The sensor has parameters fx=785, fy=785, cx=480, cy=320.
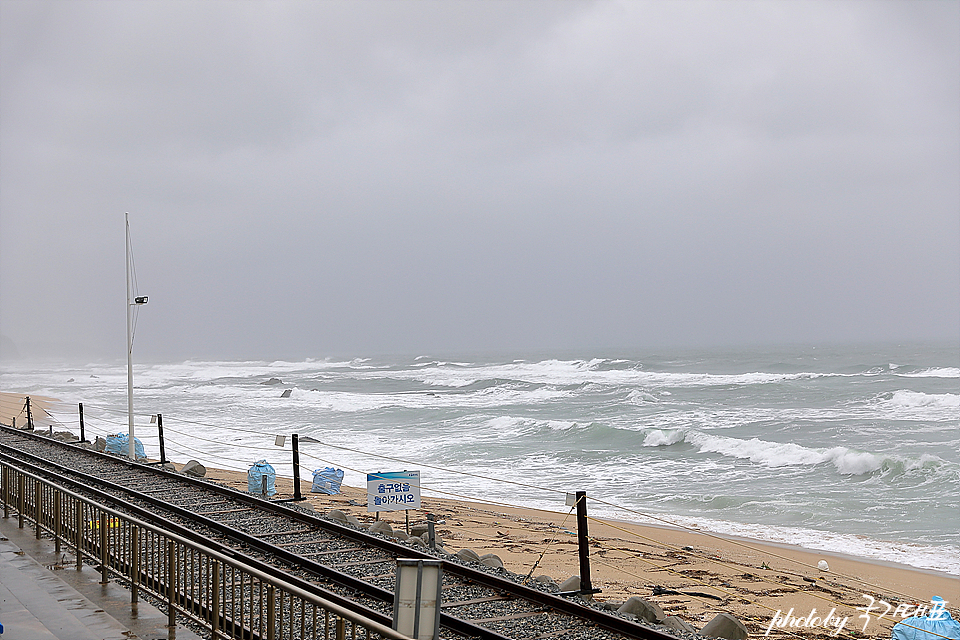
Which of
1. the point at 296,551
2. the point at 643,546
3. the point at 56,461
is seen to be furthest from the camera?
the point at 56,461

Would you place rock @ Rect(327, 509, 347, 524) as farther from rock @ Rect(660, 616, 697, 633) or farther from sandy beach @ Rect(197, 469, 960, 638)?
rock @ Rect(660, 616, 697, 633)

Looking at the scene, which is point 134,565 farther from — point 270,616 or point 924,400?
point 924,400

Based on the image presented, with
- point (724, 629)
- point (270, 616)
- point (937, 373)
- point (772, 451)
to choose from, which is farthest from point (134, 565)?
point (937, 373)

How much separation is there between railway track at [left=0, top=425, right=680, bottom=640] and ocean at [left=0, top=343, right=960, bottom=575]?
2990mm

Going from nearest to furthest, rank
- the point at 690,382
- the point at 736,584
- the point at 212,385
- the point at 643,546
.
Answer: the point at 736,584, the point at 643,546, the point at 690,382, the point at 212,385

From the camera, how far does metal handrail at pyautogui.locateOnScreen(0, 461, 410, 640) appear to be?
5332 millimetres

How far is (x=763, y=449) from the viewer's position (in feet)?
92.7

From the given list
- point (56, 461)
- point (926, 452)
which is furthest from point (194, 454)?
point (926, 452)

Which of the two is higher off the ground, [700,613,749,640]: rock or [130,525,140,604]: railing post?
[130,525,140,604]: railing post

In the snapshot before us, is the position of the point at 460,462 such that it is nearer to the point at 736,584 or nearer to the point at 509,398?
the point at 736,584

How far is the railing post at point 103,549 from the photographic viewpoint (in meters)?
7.54

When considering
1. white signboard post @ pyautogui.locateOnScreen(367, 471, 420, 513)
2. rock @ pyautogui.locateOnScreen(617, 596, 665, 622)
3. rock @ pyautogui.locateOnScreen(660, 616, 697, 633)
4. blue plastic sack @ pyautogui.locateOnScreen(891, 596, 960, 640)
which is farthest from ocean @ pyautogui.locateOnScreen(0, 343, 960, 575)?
blue plastic sack @ pyautogui.locateOnScreen(891, 596, 960, 640)

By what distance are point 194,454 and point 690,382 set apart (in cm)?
4886

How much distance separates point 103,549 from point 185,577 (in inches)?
59.9
